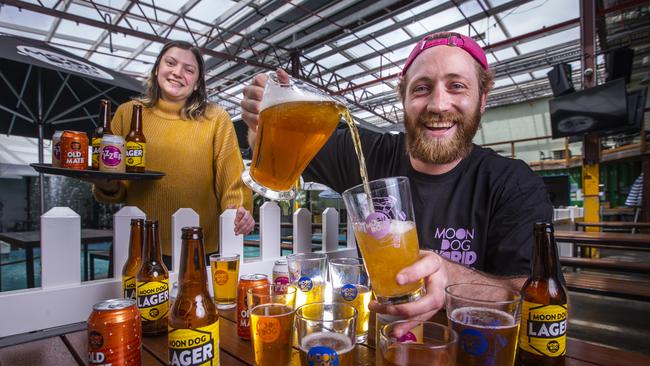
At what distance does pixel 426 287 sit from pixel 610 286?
249cm

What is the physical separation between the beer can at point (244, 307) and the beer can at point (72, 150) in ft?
2.55

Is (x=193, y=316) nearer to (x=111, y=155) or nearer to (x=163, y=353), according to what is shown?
(x=163, y=353)

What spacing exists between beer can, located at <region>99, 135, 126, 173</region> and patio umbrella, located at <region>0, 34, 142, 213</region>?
1439 millimetres

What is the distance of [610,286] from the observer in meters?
2.47

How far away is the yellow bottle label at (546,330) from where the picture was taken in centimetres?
71

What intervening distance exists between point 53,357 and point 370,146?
1.34 metres

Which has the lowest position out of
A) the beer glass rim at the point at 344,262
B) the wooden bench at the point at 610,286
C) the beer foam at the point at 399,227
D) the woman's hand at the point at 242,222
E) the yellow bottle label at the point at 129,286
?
the wooden bench at the point at 610,286

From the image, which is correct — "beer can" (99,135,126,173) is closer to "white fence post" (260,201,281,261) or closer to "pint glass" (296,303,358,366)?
"white fence post" (260,201,281,261)

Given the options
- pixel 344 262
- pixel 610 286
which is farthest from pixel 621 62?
pixel 344 262

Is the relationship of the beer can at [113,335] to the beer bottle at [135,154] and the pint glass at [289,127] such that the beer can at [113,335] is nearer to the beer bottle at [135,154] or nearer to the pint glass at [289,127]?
the pint glass at [289,127]

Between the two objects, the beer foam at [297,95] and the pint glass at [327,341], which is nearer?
the pint glass at [327,341]

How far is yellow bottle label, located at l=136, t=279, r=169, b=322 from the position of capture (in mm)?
861

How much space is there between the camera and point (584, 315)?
11.0ft

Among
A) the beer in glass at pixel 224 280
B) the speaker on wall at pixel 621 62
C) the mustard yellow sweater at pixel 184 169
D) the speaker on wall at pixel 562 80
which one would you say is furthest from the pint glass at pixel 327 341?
the speaker on wall at pixel 621 62
